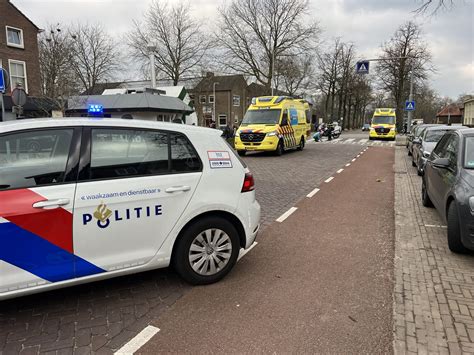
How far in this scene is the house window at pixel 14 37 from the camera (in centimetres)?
2486

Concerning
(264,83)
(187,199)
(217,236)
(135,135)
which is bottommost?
(217,236)

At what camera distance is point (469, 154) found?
16.3 feet

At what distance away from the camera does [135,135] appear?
3.39m

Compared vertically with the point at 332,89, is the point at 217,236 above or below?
below

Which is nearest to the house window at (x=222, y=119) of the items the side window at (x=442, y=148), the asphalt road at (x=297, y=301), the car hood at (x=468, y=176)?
the side window at (x=442, y=148)

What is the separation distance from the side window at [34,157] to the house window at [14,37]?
27301 mm

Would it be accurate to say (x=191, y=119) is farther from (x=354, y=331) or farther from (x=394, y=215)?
(x=354, y=331)

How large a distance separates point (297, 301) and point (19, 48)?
29.1 meters

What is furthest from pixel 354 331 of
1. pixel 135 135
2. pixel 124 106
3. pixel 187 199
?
pixel 124 106

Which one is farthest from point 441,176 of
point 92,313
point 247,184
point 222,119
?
point 222,119

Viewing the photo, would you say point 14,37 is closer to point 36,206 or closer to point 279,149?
point 279,149

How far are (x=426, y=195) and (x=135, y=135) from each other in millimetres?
6046

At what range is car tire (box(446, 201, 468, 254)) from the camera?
438 cm

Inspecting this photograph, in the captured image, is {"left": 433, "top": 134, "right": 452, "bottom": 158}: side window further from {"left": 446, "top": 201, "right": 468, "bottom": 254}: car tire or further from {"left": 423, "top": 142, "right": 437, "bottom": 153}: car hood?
{"left": 423, "top": 142, "right": 437, "bottom": 153}: car hood
